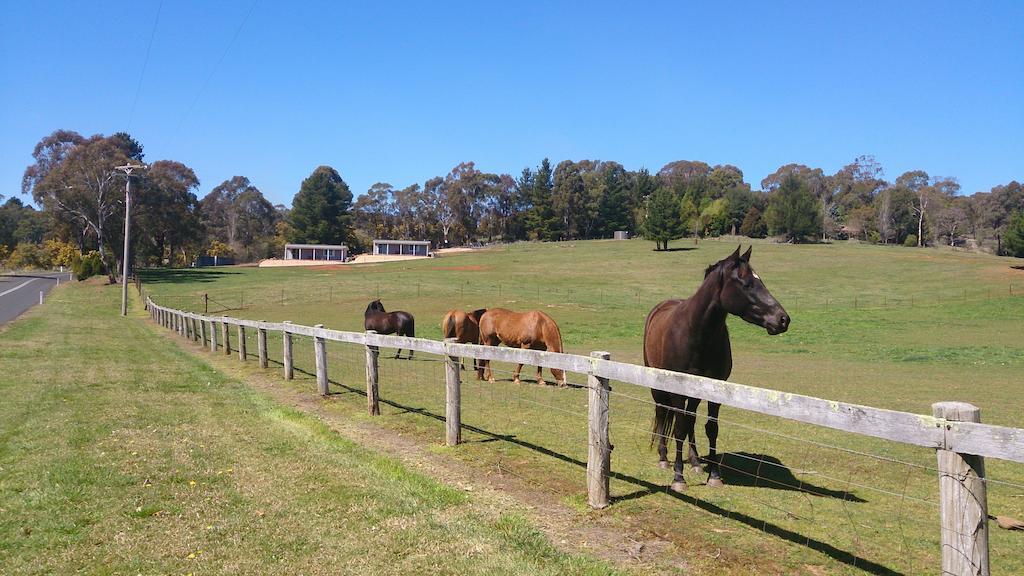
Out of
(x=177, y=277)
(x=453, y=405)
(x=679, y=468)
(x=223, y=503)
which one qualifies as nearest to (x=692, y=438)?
(x=679, y=468)

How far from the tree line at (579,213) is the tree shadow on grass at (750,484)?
3247 inches

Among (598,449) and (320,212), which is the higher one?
(320,212)

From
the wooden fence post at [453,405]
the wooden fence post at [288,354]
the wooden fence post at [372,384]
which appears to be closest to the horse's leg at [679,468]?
the wooden fence post at [453,405]

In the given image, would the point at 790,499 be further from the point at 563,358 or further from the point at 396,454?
the point at 396,454

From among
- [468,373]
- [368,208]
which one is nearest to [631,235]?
[368,208]

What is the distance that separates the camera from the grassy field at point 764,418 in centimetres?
499

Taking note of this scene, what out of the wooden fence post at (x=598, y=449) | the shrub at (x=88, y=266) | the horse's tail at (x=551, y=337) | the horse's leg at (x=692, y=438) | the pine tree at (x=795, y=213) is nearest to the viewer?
the wooden fence post at (x=598, y=449)

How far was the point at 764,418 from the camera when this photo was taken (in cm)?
1009

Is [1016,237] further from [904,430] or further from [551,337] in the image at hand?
[904,430]

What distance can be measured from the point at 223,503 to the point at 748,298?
16.0 ft

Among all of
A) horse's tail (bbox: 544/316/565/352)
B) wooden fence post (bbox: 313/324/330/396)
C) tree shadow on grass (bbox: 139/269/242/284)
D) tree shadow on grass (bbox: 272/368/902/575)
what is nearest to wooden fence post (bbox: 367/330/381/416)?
tree shadow on grass (bbox: 272/368/902/575)

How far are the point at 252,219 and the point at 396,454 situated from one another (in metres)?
137

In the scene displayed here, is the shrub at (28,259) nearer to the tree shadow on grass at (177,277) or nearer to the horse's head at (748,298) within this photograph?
the tree shadow on grass at (177,277)

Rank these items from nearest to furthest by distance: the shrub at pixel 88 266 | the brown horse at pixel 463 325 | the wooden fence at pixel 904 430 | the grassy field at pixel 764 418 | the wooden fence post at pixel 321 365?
the wooden fence at pixel 904 430
the grassy field at pixel 764 418
the wooden fence post at pixel 321 365
the brown horse at pixel 463 325
the shrub at pixel 88 266
